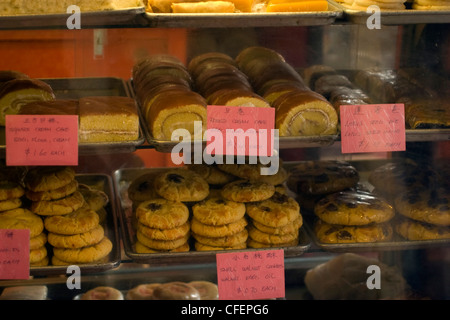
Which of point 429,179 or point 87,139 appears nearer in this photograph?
point 87,139

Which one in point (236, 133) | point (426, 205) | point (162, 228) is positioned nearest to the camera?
point (236, 133)

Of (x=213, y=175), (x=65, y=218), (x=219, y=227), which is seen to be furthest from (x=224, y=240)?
(x=65, y=218)

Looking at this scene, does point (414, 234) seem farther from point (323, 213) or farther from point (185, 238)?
point (185, 238)

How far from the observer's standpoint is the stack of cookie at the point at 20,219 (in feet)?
6.10

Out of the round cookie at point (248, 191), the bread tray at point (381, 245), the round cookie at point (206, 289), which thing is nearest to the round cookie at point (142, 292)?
the round cookie at point (206, 289)

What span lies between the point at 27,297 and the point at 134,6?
120cm

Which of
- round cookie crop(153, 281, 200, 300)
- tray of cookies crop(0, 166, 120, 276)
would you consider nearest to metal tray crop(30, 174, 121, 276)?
tray of cookies crop(0, 166, 120, 276)

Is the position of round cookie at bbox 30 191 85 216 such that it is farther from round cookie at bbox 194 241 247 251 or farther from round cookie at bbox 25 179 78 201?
round cookie at bbox 194 241 247 251

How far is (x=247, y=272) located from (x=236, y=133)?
51 centimetres

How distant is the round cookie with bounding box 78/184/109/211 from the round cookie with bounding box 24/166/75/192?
0.61ft

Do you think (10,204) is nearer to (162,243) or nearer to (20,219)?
(20,219)

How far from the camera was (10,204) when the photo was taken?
6.26 feet

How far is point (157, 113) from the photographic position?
5.98 feet
